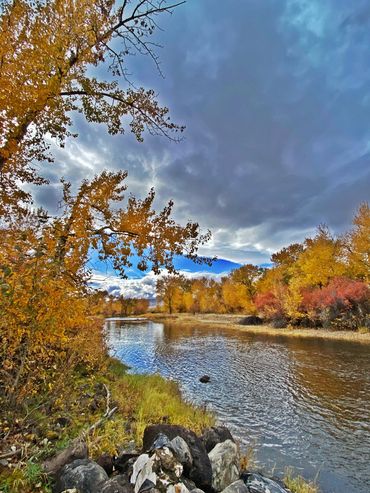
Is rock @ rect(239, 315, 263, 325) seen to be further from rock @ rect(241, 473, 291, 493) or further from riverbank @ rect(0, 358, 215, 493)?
rock @ rect(241, 473, 291, 493)

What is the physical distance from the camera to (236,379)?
1769cm

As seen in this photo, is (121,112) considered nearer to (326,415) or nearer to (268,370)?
(326,415)

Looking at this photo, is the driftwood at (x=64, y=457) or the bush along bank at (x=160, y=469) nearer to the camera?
the bush along bank at (x=160, y=469)

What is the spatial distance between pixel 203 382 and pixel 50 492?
14.3 metres

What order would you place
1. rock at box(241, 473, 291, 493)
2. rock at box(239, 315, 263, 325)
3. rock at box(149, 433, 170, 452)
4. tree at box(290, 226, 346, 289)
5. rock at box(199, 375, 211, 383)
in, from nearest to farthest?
rock at box(149, 433, 170, 452) < rock at box(241, 473, 291, 493) < rock at box(199, 375, 211, 383) < tree at box(290, 226, 346, 289) < rock at box(239, 315, 263, 325)

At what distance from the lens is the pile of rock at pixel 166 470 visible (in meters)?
3.97

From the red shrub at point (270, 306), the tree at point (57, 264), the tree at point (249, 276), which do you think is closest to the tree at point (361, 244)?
the red shrub at point (270, 306)

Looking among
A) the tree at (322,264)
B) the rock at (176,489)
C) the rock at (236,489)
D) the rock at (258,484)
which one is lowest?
the rock at (258,484)

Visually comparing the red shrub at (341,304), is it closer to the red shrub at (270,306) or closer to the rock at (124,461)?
the red shrub at (270,306)

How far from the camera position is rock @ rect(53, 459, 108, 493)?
3.97m

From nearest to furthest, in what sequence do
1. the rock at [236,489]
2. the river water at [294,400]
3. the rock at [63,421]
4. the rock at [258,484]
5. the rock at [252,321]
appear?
the rock at [236,489] → the rock at [258,484] → the rock at [63,421] → the river water at [294,400] → the rock at [252,321]

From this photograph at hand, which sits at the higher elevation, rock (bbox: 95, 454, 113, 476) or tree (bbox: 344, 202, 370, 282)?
tree (bbox: 344, 202, 370, 282)

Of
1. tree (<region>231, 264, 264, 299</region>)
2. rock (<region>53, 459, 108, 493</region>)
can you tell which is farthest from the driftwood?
tree (<region>231, 264, 264, 299</region>)

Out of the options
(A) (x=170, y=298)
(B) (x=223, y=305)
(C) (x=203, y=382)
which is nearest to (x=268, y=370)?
(C) (x=203, y=382)
